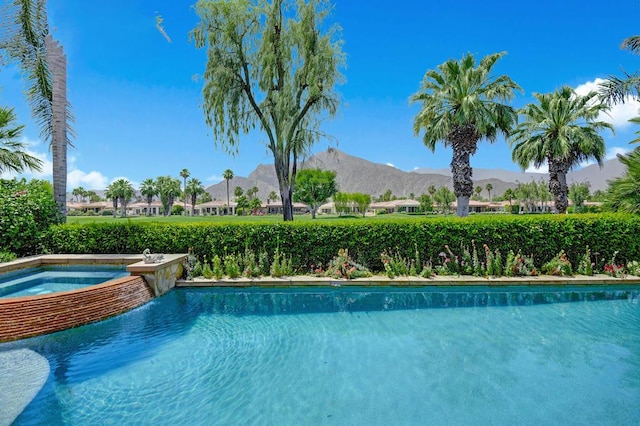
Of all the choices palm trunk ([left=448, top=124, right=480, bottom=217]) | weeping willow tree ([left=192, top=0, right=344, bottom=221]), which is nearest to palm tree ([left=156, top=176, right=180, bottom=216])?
weeping willow tree ([left=192, top=0, right=344, bottom=221])

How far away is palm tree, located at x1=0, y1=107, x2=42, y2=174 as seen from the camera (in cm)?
1160

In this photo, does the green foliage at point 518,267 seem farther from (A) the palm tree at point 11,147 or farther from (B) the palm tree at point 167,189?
(B) the palm tree at point 167,189

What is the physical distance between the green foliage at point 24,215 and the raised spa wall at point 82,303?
6.12ft

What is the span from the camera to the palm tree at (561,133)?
18.0 metres

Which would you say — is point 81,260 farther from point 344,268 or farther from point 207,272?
point 344,268

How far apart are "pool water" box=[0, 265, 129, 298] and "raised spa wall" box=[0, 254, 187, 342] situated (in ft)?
1.75

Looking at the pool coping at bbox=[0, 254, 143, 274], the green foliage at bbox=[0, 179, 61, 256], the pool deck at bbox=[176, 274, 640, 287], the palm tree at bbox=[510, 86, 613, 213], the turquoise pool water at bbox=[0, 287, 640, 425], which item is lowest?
the turquoise pool water at bbox=[0, 287, 640, 425]

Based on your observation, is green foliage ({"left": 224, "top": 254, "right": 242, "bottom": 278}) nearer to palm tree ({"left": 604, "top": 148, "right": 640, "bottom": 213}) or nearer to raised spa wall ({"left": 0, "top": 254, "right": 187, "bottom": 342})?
raised spa wall ({"left": 0, "top": 254, "right": 187, "bottom": 342})

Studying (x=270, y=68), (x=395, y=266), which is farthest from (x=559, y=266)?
(x=270, y=68)

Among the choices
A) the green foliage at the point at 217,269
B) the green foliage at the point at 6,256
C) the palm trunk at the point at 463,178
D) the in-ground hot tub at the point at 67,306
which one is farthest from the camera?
the palm trunk at the point at 463,178

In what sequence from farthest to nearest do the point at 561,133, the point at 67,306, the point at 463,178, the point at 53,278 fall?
the point at 561,133 < the point at 463,178 < the point at 53,278 < the point at 67,306

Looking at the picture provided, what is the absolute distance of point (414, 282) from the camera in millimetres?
8055

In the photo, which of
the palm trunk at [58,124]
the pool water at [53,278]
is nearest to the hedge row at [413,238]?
the pool water at [53,278]

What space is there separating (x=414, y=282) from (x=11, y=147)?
48.4ft
